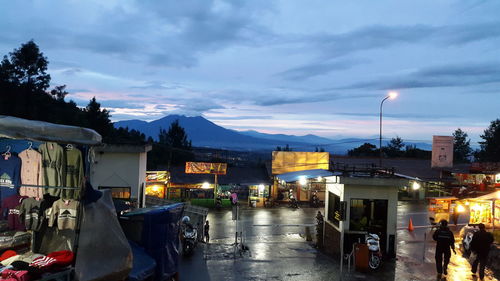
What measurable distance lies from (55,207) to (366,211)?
12.0 metres

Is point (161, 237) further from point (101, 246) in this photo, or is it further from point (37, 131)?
point (37, 131)

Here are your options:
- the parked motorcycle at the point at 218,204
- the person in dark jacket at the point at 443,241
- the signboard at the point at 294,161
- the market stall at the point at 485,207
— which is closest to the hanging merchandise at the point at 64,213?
the person in dark jacket at the point at 443,241

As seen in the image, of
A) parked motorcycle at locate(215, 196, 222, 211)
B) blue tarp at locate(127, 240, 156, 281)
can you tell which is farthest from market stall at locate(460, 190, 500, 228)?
parked motorcycle at locate(215, 196, 222, 211)

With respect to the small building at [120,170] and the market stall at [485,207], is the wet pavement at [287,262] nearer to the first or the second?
the market stall at [485,207]

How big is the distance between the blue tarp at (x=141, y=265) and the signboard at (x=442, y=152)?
82.9 feet

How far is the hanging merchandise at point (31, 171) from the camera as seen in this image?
6.50 metres

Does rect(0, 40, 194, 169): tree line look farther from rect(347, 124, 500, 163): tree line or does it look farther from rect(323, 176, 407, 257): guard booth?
rect(347, 124, 500, 163): tree line

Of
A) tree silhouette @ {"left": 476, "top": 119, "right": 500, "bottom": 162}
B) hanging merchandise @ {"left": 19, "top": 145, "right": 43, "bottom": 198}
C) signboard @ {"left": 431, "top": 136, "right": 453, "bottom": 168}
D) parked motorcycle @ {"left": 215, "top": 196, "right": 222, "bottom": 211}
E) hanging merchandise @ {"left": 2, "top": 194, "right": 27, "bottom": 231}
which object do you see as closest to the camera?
hanging merchandise @ {"left": 19, "top": 145, "right": 43, "bottom": 198}

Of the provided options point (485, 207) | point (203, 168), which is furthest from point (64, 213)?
point (203, 168)

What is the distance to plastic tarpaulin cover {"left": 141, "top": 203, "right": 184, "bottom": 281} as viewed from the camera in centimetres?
800

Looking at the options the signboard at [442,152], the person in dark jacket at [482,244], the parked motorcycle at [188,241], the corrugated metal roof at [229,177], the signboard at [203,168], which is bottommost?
the parked motorcycle at [188,241]

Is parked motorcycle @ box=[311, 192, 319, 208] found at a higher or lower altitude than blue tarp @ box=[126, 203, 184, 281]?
lower

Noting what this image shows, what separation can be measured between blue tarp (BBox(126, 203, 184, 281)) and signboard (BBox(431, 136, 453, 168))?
954 inches

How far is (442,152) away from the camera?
27.8 metres
